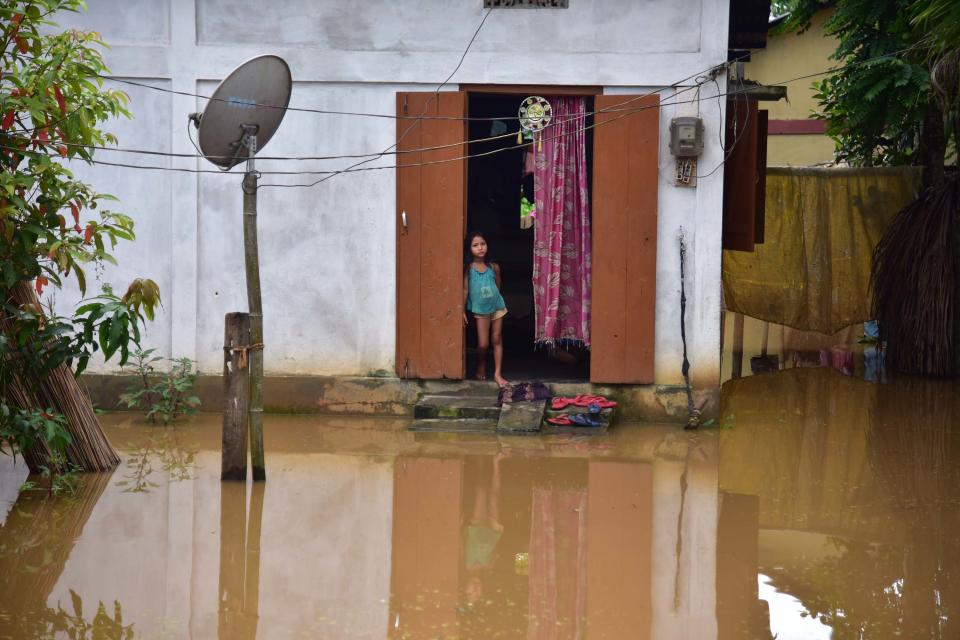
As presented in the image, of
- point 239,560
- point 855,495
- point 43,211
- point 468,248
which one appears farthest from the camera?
point 468,248

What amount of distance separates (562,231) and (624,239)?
60 cm

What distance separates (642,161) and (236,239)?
338 cm

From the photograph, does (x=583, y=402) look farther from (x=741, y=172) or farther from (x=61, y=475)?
(x=61, y=475)

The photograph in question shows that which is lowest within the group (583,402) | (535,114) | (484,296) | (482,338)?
(583,402)

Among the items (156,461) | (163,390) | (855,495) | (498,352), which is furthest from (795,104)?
(156,461)

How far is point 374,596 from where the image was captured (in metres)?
5.30

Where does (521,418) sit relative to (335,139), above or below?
below

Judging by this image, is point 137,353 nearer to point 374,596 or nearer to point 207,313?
point 207,313

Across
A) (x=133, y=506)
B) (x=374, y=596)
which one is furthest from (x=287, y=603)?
(x=133, y=506)

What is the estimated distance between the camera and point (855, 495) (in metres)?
7.26

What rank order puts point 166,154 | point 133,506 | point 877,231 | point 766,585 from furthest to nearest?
point 877,231 < point 166,154 < point 133,506 < point 766,585

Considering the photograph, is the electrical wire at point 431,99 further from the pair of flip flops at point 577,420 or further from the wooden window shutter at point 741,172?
the pair of flip flops at point 577,420

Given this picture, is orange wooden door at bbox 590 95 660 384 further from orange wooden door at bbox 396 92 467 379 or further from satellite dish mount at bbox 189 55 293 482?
satellite dish mount at bbox 189 55 293 482

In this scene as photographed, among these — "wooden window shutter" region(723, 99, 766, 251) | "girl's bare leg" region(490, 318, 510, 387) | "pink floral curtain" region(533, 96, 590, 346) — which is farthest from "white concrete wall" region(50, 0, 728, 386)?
"girl's bare leg" region(490, 318, 510, 387)
